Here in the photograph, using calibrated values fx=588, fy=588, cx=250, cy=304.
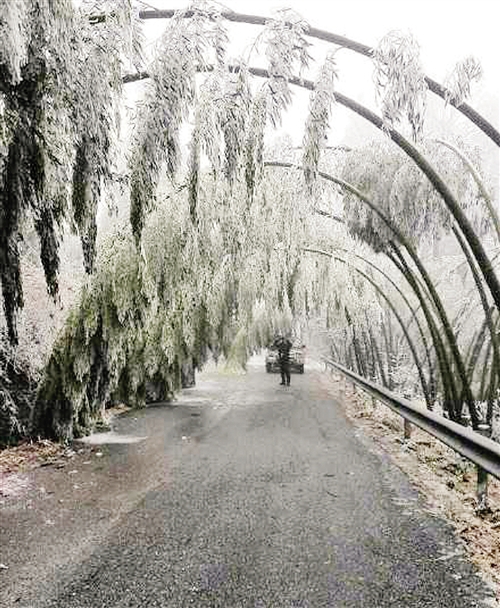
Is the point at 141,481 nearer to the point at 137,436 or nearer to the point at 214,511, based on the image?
the point at 214,511

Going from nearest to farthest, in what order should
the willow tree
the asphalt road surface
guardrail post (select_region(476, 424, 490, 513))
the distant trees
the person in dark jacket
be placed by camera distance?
the willow tree, the asphalt road surface, the distant trees, guardrail post (select_region(476, 424, 490, 513)), the person in dark jacket

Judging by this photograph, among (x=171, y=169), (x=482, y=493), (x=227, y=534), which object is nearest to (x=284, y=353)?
(x=482, y=493)

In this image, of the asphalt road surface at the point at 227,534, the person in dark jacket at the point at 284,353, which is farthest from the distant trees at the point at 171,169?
the person in dark jacket at the point at 284,353

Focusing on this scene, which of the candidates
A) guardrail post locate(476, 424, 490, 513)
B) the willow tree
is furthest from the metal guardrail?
the willow tree

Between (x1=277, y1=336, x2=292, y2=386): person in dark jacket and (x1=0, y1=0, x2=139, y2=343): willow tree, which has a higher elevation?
(x1=0, y1=0, x2=139, y2=343): willow tree

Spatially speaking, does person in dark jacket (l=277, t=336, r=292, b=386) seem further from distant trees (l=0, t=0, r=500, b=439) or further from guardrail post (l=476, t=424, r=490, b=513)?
guardrail post (l=476, t=424, r=490, b=513)

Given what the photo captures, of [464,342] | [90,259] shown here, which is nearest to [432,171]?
[90,259]

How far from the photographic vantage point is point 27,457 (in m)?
8.59

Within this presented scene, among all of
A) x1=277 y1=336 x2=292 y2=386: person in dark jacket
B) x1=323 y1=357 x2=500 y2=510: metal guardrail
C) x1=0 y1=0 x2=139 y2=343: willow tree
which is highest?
x1=0 y1=0 x2=139 y2=343: willow tree

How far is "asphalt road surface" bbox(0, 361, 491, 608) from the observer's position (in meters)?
3.98

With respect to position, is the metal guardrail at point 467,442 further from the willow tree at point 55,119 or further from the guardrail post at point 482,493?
the willow tree at point 55,119

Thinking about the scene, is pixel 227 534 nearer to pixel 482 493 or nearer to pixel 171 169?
pixel 482 493

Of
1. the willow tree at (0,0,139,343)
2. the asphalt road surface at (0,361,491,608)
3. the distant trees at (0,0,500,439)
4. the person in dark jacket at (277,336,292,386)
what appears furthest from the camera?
the person in dark jacket at (277,336,292,386)

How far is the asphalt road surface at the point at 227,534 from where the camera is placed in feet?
13.1
